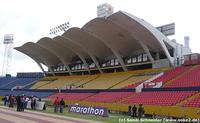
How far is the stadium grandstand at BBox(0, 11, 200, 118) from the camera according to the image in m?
35.2

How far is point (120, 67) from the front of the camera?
57.2 metres

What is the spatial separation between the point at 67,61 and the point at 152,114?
40585mm

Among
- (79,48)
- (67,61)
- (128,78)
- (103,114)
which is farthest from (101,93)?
(67,61)

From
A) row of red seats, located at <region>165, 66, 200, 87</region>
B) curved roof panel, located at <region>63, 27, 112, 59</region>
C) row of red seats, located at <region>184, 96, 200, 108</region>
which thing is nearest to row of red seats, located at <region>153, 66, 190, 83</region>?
row of red seats, located at <region>165, 66, 200, 87</region>

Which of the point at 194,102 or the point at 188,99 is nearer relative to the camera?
the point at 194,102

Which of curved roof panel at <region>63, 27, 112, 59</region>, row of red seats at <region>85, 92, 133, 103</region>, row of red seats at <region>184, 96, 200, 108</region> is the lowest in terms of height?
row of red seats at <region>85, 92, 133, 103</region>

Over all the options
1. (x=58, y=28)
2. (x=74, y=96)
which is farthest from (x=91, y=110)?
(x=58, y=28)

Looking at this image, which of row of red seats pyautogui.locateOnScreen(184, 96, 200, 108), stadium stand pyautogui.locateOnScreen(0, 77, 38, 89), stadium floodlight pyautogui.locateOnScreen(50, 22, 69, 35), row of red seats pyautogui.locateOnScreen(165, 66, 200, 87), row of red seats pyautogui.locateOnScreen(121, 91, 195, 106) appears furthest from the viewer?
stadium stand pyautogui.locateOnScreen(0, 77, 38, 89)

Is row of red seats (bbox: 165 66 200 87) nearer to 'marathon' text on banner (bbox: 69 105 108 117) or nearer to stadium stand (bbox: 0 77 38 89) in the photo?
'marathon' text on banner (bbox: 69 105 108 117)

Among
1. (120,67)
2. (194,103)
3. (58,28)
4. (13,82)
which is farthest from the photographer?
(13,82)

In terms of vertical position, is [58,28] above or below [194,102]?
above

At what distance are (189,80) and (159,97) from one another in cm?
477

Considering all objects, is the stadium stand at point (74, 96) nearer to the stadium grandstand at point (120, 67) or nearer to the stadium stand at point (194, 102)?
the stadium grandstand at point (120, 67)

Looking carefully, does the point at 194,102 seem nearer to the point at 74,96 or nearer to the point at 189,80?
the point at 189,80
